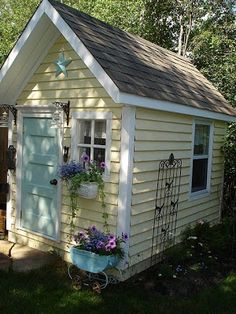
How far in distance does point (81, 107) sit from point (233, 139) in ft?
13.5

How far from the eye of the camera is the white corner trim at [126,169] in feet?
17.1

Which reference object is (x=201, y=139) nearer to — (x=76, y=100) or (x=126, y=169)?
(x=126, y=169)

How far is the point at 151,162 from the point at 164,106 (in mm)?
886

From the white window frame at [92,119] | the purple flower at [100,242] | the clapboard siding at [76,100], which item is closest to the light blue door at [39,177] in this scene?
the clapboard siding at [76,100]

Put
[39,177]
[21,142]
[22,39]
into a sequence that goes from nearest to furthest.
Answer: [22,39]
[39,177]
[21,142]

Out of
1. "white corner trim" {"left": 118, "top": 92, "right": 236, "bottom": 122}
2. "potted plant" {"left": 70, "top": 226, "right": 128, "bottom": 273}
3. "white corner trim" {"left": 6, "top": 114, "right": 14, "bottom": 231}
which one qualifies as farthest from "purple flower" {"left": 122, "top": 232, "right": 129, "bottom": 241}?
"white corner trim" {"left": 6, "top": 114, "right": 14, "bottom": 231}

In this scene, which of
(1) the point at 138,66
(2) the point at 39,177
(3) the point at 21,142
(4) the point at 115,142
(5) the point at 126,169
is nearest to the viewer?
(5) the point at 126,169

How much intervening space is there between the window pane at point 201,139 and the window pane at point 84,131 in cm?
248

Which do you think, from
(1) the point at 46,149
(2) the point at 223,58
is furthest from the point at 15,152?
(2) the point at 223,58

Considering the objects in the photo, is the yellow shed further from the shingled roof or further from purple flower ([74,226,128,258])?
purple flower ([74,226,128,258])

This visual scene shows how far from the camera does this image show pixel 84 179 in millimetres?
5289

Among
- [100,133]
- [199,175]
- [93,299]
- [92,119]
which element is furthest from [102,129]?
[199,175]

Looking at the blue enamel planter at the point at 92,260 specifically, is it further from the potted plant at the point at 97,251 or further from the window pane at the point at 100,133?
the window pane at the point at 100,133

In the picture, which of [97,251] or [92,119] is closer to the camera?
[97,251]
